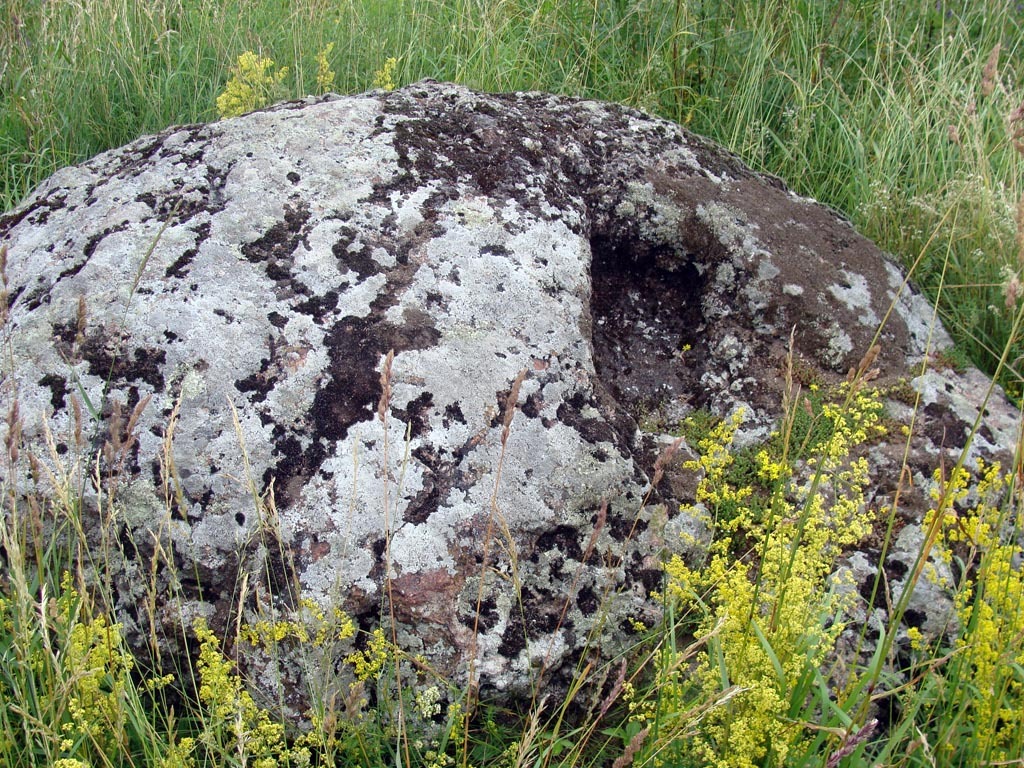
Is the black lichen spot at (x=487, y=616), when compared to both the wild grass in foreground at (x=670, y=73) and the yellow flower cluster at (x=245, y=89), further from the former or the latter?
the yellow flower cluster at (x=245, y=89)

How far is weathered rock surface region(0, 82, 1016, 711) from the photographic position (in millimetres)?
2240

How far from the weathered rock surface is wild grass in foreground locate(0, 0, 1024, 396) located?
2.44 ft

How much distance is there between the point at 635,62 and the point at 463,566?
3200 millimetres

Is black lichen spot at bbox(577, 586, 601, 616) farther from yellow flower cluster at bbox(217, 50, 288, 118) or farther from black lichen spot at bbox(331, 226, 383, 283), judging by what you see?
yellow flower cluster at bbox(217, 50, 288, 118)

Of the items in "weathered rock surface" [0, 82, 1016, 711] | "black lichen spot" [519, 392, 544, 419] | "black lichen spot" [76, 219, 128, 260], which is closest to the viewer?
"weathered rock surface" [0, 82, 1016, 711]

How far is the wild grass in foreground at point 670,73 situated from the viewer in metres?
3.91

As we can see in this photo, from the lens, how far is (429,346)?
253 centimetres

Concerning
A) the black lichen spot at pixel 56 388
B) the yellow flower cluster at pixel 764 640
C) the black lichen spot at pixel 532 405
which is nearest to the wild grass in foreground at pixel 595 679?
the yellow flower cluster at pixel 764 640

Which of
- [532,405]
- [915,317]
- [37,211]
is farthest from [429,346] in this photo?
[915,317]

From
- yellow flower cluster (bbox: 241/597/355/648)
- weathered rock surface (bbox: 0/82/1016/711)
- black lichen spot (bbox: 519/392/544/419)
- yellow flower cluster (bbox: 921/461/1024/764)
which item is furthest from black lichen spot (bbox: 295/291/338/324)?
yellow flower cluster (bbox: 921/461/1024/764)

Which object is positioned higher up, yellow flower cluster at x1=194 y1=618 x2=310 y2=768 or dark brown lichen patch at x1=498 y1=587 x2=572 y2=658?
yellow flower cluster at x1=194 y1=618 x2=310 y2=768

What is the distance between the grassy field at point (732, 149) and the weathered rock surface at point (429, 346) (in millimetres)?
175

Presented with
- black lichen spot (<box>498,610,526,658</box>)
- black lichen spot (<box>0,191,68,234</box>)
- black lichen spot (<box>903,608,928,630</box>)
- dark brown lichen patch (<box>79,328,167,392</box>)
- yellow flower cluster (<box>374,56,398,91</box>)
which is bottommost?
black lichen spot (<box>903,608,928,630</box>)

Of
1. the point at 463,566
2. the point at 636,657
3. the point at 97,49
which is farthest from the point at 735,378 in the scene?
the point at 97,49
